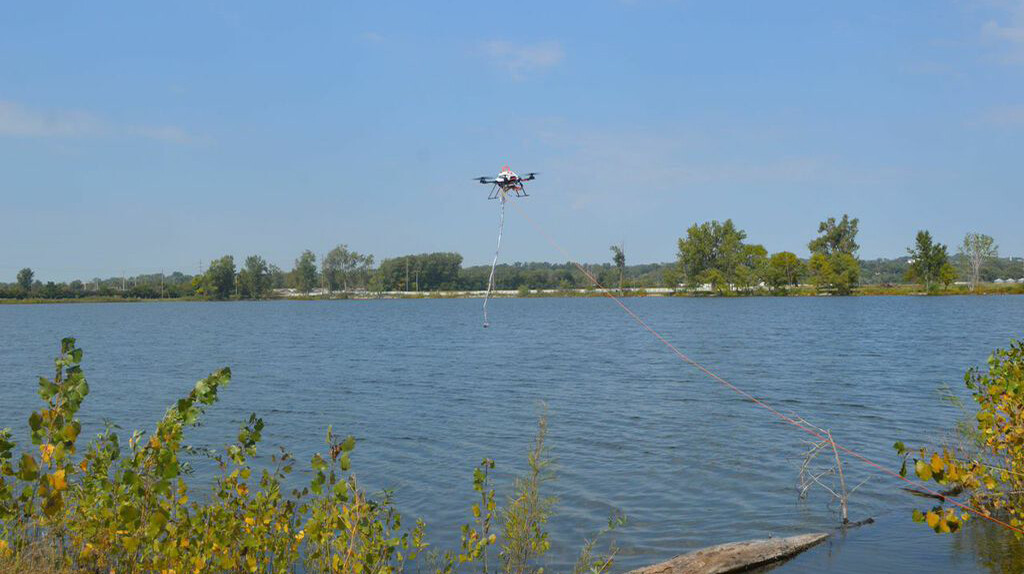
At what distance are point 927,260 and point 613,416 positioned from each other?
172689 mm

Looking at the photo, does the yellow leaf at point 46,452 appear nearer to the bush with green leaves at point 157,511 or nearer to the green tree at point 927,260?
the bush with green leaves at point 157,511

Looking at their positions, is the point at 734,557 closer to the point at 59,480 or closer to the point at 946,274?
the point at 59,480

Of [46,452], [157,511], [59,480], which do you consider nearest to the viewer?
[59,480]

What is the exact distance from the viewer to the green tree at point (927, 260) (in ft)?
557

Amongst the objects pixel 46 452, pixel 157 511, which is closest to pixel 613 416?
pixel 157 511

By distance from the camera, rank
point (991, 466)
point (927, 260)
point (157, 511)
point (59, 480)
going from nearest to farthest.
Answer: point (59, 480) < point (157, 511) < point (991, 466) < point (927, 260)

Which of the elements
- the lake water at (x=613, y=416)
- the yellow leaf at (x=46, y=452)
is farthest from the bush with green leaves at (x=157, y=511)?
the lake water at (x=613, y=416)

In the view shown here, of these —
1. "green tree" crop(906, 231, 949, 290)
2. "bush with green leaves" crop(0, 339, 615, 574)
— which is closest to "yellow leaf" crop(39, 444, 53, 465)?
"bush with green leaves" crop(0, 339, 615, 574)

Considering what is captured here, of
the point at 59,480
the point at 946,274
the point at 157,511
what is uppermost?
the point at 946,274

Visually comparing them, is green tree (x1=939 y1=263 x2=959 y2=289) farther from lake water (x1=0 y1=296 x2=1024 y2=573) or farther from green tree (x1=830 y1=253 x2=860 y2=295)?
lake water (x1=0 y1=296 x2=1024 y2=573)

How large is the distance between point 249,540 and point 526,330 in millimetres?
77262

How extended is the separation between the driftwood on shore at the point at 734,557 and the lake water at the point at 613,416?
282mm

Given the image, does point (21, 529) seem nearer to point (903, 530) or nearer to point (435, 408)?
point (903, 530)

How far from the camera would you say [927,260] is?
17312 centimetres
